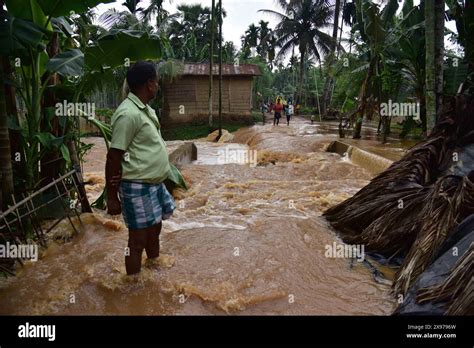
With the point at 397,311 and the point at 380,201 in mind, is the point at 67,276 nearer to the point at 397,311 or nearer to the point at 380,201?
the point at 397,311

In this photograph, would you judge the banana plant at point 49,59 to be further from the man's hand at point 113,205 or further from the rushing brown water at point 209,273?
the man's hand at point 113,205

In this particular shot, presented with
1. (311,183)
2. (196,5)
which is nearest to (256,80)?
(196,5)

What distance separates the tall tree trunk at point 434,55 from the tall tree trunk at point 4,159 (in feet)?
19.8

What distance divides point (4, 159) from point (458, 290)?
377cm

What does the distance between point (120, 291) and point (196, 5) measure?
3808cm

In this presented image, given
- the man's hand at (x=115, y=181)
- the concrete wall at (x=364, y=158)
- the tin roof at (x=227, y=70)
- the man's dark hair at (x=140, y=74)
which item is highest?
the tin roof at (x=227, y=70)

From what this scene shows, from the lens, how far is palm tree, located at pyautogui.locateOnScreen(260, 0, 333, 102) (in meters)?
30.3

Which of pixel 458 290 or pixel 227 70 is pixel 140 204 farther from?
pixel 227 70

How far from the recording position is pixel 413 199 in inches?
172

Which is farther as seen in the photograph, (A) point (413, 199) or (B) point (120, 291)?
(A) point (413, 199)

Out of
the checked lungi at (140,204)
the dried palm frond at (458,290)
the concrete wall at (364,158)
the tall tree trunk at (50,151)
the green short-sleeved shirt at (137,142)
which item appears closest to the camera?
the dried palm frond at (458,290)

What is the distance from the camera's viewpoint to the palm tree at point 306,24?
3027 cm

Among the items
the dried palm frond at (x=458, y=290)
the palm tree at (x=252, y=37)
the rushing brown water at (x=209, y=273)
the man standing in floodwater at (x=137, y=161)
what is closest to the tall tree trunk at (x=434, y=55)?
the rushing brown water at (x=209, y=273)

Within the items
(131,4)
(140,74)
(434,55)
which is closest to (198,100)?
(131,4)
